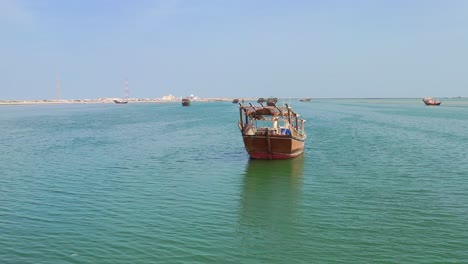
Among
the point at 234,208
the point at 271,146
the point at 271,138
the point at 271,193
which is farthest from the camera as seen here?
the point at 271,146

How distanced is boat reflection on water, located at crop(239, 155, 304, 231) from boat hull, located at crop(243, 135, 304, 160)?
44cm

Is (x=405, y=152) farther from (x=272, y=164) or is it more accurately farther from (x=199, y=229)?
(x=199, y=229)

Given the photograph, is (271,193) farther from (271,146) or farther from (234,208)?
(271,146)

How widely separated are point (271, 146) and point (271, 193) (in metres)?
8.92

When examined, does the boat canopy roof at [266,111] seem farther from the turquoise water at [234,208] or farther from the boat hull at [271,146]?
the turquoise water at [234,208]

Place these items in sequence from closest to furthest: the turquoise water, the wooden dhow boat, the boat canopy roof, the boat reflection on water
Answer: the turquoise water
the boat reflection on water
the wooden dhow boat
the boat canopy roof

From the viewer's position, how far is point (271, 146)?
2923 centimetres

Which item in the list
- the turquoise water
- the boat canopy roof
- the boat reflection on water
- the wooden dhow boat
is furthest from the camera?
the boat canopy roof

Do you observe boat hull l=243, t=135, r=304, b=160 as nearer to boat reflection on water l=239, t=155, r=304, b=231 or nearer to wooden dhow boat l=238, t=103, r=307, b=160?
wooden dhow boat l=238, t=103, r=307, b=160

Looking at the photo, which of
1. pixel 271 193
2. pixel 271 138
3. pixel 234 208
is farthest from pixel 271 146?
pixel 234 208

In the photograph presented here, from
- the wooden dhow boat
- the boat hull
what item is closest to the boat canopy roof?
the wooden dhow boat

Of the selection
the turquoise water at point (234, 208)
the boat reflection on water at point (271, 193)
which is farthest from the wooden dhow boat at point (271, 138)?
the turquoise water at point (234, 208)

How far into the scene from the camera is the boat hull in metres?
28.9

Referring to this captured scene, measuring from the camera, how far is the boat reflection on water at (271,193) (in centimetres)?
1605
